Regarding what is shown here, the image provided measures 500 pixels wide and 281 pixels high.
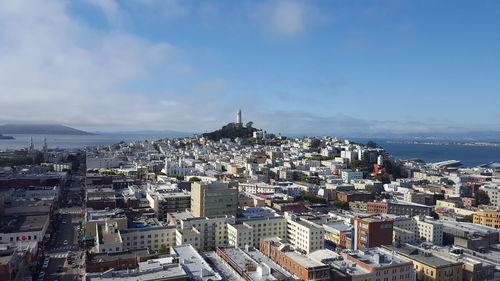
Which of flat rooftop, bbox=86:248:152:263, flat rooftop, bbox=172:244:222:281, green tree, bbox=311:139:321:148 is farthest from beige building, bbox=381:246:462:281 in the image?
green tree, bbox=311:139:321:148

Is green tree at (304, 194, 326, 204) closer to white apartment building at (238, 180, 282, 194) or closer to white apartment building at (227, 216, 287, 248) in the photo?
white apartment building at (238, 180, 282, 194)

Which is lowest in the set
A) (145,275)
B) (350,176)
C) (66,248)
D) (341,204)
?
(66,248)

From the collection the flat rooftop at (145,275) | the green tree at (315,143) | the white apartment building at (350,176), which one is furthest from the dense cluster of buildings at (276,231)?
the green tree at (315,143)

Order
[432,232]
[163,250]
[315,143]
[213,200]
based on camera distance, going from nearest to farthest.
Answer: [163,250]
[432,232]
[213,200]
[315,143]

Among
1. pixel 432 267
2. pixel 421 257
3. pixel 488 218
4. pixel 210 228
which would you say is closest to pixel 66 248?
pixel 210 228

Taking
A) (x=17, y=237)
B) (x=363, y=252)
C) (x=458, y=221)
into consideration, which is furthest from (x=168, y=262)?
(x=458, y=221)

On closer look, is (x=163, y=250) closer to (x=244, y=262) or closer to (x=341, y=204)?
(x=244, y=262)

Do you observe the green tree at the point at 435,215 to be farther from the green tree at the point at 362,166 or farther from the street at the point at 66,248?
the street at the point at 66,248
